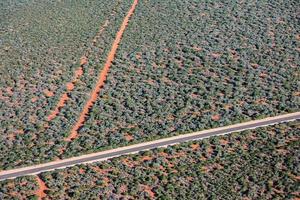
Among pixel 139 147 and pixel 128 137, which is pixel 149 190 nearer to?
pixel 139 147

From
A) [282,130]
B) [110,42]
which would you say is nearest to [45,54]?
[110,42]

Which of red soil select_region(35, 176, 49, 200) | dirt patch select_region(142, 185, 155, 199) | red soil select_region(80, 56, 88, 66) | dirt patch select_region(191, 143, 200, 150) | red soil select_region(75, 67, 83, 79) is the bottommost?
red soil select_region(35, 176, 49, 200)

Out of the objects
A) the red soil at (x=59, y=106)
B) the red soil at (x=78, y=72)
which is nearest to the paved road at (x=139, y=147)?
the red soil at (x=59, y=106)

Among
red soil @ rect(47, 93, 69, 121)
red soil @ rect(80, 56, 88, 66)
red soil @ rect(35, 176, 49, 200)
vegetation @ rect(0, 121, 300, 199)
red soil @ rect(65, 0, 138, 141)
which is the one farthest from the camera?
red soil @ rect(80, 56, 88, 66)

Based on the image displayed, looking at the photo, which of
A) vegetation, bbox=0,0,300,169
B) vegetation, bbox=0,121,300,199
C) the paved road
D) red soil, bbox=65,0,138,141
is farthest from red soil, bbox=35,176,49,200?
red soil, bbox=65,0,138,141

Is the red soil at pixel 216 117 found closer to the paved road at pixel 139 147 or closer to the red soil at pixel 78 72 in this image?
A: the paved road at pixel 139 147

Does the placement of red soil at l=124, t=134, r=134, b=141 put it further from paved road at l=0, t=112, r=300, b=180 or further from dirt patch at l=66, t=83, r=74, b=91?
dirt patch at l=66, t=83, r=74, b=91

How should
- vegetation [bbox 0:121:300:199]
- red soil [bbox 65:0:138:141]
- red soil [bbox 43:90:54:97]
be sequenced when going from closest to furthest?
vegetation [bbox 0:121:300:199] < red soil [bbox 65:0:138:141] < red soil [bbox 43:90:54:97]
